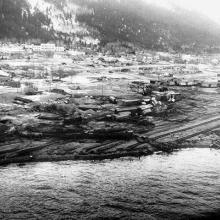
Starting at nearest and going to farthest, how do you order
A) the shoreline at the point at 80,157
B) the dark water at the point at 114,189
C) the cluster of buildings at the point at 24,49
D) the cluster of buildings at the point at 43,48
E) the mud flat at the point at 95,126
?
the dark water at the point at 114,189, the shoreline at the point at 80,157, the mud flat at the point at 95,126, the cluster of buildings at the point at 24,49, the cluster of buildings at the point at 43,48

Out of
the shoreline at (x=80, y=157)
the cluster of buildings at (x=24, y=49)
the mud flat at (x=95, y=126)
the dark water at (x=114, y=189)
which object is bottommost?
the dark water at (x=114, y=189)

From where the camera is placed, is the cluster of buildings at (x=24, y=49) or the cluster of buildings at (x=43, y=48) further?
the cluster of buildings at (x=43, y=48)

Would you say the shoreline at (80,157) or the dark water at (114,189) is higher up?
the shoreline at (80,157)

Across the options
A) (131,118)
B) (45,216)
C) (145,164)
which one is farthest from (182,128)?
(45,216)

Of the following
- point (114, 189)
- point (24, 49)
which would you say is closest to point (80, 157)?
point (114, 189)

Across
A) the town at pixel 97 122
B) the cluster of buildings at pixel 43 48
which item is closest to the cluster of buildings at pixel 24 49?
the cluster of buildings at pixel 43 48

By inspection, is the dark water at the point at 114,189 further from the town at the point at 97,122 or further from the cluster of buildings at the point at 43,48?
the cluster of buildings at the point at 43,48

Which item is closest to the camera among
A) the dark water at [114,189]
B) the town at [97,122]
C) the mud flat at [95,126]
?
the dark water at [114,189]

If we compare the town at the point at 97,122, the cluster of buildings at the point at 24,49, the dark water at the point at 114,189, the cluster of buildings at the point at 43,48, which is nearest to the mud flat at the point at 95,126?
the town at the point at 97,122
